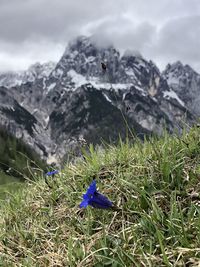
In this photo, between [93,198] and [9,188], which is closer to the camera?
[93,198]

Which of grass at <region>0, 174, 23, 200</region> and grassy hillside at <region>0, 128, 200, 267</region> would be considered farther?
grass at <region>0, 174, 23, 200</region>

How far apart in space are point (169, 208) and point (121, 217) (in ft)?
1.60

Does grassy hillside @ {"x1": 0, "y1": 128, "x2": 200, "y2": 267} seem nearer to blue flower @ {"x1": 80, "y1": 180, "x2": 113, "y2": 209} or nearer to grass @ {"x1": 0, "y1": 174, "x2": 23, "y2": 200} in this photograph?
blue flower @ {"x1": 80, "y1": 180, "x2": 113, "y2": 209}

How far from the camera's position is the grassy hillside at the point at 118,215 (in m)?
4.02

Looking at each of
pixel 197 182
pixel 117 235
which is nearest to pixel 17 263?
pixel 117 235

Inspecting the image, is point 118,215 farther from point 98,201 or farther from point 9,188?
point 9,188

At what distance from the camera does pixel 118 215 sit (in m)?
4.82

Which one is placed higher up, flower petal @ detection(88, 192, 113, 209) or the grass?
flower petal @ detection(88, 192, 113, 209)

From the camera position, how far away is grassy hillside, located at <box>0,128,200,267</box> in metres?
4.02

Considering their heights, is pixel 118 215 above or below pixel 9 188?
above

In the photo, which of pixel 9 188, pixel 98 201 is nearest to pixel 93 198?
pixel 98 201

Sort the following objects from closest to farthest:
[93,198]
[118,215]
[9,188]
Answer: [93,198], [118,215], [9,188]

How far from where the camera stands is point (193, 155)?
5574 mm

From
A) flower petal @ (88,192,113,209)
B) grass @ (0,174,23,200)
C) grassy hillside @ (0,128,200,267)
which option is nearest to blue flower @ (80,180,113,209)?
flower petal @ (88,192,113,209)
